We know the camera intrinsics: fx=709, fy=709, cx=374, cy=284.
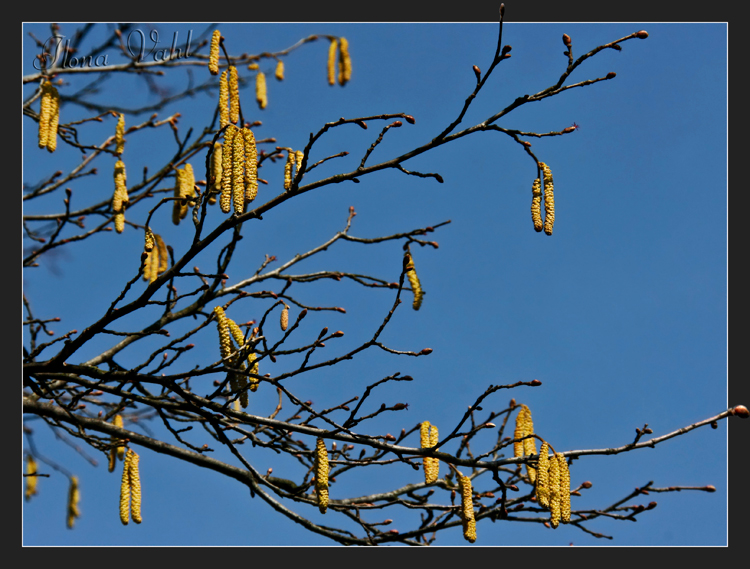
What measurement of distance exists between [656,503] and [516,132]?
2.68m

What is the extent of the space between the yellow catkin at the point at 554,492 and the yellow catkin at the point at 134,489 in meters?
2.14

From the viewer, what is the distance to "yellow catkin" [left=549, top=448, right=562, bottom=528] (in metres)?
3.48

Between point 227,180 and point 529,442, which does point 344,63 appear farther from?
point 529,442

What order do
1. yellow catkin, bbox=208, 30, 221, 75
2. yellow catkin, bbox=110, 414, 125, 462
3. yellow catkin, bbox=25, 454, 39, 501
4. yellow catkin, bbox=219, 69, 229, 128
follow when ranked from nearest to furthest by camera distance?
1. yellow catkin, bbox=219, 69, 229, 128
2. yellow catkin, bbox=208, 30, 221, 75
3. yellow catkin, bbox=110, 414, 125, 462
4. yellow catkin, bbox=25, 454, 39, 501

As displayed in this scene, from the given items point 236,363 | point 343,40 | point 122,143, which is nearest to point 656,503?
point 236,363

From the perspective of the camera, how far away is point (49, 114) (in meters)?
4.44

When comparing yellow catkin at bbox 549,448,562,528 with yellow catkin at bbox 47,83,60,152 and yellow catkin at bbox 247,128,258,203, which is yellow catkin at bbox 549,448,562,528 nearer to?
yellow catkin at bbox 247,128,258,203

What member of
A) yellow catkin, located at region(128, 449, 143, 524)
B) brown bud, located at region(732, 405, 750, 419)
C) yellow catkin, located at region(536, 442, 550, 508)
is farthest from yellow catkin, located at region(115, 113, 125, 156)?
brown bud, located at region(732, 405, 750, 419)

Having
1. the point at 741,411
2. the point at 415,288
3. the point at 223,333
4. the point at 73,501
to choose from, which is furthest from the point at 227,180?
the point at 73,501

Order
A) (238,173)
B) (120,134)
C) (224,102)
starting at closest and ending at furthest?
(238,173), (224,102), (120,134)

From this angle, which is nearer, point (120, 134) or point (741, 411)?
point (741, 411)

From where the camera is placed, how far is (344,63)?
5.32m

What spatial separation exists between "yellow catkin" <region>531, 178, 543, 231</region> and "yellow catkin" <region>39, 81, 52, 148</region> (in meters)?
2.95

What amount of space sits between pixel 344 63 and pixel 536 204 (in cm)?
256
